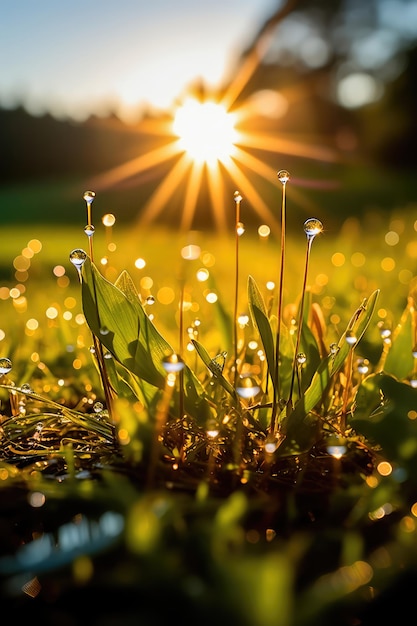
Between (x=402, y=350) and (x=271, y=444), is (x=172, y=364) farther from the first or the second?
(x=402, y=350)

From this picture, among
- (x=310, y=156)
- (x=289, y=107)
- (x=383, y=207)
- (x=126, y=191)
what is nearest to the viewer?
(x=383, y=207)

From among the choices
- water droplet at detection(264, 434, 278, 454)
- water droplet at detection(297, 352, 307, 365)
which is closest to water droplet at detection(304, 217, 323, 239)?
water droplet at detection(297, 352, 307, 365)

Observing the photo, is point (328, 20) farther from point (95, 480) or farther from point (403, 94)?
point (95, 480)

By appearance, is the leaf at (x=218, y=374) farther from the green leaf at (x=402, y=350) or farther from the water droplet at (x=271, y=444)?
the green leaf at (x=402, y=350)

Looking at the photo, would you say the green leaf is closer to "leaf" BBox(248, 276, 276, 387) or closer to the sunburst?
"leaf" BBox(248, 276, 276, 387)

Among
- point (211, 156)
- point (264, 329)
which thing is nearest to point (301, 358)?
point (264, 329)

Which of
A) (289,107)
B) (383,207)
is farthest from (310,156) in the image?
(383,207)
